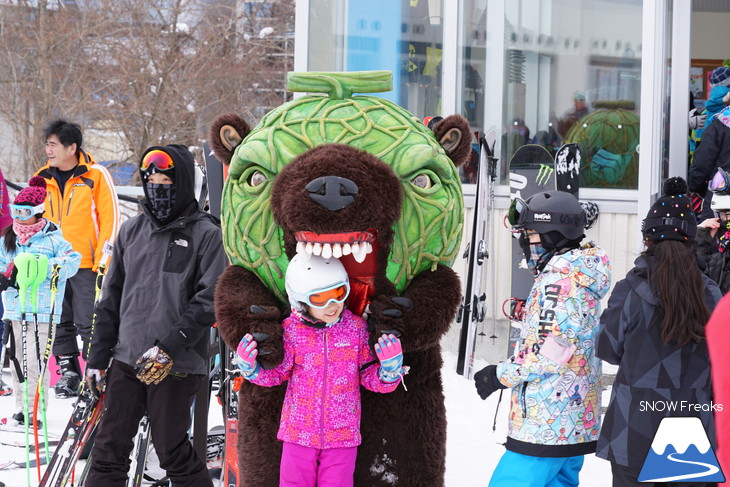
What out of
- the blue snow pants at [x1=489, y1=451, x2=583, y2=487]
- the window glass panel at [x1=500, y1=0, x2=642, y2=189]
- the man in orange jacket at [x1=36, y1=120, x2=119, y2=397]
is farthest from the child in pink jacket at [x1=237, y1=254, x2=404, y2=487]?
Result: the window glass panel at [x1=500, y1=0, x2=642, y2=189]

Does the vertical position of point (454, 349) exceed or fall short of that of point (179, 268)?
it falls short

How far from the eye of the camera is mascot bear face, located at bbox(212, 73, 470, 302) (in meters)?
2.81

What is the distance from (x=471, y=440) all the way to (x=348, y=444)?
9.07ft

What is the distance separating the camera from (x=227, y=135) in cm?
324

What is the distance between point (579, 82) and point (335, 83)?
15.0ft

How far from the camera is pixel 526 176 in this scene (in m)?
6.90

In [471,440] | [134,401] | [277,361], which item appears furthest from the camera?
[471,440]

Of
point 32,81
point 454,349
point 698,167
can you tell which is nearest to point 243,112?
point 32,81

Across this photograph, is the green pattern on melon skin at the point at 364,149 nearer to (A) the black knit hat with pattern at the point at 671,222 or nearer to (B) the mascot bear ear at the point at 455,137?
(B) the mascot bear ear at the point at 455,137

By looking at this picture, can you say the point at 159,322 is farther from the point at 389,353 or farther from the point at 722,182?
the point at 722,182

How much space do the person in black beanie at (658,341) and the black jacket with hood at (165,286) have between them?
5.29ft

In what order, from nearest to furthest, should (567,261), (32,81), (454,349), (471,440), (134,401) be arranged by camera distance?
(567,261) → (134,401) → (471,440) → (454,349) → (32,81)

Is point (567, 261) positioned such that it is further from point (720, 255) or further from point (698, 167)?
point (698, 167)

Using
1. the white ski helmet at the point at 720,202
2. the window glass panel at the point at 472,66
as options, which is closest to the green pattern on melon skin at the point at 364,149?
the white ski helmet at the point at 720,202
